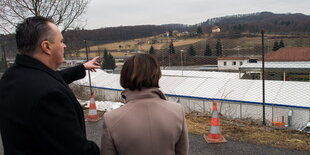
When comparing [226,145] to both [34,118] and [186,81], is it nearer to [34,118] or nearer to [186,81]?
[34,118]

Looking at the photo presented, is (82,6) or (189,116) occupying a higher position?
(82,6)

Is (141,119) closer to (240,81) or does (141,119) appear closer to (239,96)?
(239,96)

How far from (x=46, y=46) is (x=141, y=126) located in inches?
30.3

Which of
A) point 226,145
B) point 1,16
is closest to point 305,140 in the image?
point 226,145

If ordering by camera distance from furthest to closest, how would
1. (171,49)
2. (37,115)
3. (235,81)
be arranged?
(235,81)
(171,49)
(37,115)

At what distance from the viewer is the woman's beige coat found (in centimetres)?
147

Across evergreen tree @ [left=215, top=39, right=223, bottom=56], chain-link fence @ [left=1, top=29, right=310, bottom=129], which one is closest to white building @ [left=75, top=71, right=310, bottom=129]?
chain-link fence @ [left=1, top=29, right=310, bottom=129]

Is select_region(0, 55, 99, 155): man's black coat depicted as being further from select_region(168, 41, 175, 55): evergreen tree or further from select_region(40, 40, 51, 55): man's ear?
select_region(168, 41, 175, 55): evergreen tree

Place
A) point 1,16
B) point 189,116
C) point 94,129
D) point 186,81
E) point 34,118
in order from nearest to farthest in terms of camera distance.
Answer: point 34,118 → point 94,129 → point 189,116 → point 1,16 → point 186,81

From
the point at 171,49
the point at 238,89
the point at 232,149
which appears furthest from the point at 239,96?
the point at 232,149

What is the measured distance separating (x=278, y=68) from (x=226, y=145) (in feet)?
31.3

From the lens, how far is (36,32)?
139 cm

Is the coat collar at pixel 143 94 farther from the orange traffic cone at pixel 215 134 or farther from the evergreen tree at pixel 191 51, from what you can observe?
the evergreen tree at pixel 191 51

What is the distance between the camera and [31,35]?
1.38 meters
